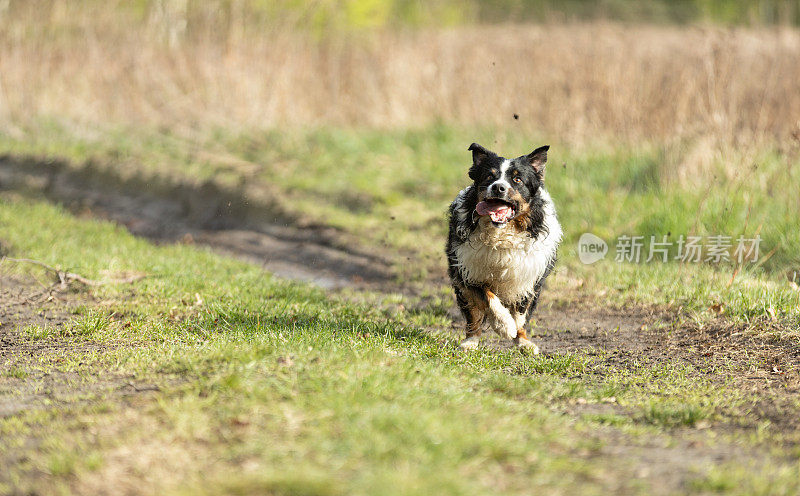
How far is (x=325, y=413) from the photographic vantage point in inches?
152

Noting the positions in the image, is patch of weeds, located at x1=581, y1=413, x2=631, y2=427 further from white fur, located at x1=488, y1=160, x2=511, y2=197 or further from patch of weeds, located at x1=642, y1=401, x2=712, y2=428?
→ white fur, located at x1=488, y1=160, x2=511, y2=197

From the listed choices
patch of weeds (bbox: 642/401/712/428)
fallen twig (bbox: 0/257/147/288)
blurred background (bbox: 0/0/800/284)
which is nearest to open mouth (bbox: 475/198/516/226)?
patch of weeds (bbox: 642/401/712/428)

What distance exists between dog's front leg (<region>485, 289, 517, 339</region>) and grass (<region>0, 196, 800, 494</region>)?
0.74 feet

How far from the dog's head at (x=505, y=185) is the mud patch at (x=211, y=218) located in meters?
2.85

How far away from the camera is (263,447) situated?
3584mm

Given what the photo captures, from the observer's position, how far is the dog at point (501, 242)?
5754mm

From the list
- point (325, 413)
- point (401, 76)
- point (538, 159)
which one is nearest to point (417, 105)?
point (401, 76)

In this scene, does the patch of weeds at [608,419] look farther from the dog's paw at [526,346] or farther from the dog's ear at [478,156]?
the dog's ear at [478,156]

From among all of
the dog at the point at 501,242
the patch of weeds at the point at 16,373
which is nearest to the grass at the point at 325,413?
the patch of weeds at the point at 16,373

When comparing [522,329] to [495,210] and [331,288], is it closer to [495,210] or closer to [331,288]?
[495,210]

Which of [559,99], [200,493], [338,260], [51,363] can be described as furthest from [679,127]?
[200,493]

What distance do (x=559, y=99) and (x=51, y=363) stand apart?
8569 mm

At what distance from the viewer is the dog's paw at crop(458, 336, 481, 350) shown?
5.97 metres

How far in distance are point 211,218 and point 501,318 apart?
6141 millimetres
